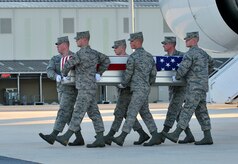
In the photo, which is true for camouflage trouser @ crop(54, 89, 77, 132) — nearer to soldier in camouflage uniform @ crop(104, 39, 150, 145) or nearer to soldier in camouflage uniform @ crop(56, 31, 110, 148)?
soldier in camouflage uniform @ crop(56, 31, 110, 148)

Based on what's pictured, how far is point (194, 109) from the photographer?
1345cm

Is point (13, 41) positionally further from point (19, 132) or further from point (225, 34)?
point (225, 34)

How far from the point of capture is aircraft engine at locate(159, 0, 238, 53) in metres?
11.3

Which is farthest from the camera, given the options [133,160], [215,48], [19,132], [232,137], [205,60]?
[19,132]

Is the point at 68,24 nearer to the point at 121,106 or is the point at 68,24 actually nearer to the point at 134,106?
the point at 121,106

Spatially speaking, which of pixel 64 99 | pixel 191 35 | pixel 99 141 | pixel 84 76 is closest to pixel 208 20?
pixel 191 35

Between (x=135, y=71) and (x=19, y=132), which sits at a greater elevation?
(x=135, y=71)

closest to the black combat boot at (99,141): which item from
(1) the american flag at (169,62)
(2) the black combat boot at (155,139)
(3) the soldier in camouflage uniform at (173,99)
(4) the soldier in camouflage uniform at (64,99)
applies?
(4) the soldier in camouflage uniform at (64,99)

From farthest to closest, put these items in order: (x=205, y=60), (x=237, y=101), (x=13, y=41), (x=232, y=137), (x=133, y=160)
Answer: (x=13, y=41), (x=237, y=101), (x=232, y=137), (x=205, y=60), (x=133, y=160)

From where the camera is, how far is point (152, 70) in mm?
13656

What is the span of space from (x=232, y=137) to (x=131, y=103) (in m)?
3.31

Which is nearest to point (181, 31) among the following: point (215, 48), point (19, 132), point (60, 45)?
point (215, 48)

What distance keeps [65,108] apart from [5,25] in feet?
149

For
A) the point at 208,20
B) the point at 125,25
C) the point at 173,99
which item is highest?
the point at 125,25
